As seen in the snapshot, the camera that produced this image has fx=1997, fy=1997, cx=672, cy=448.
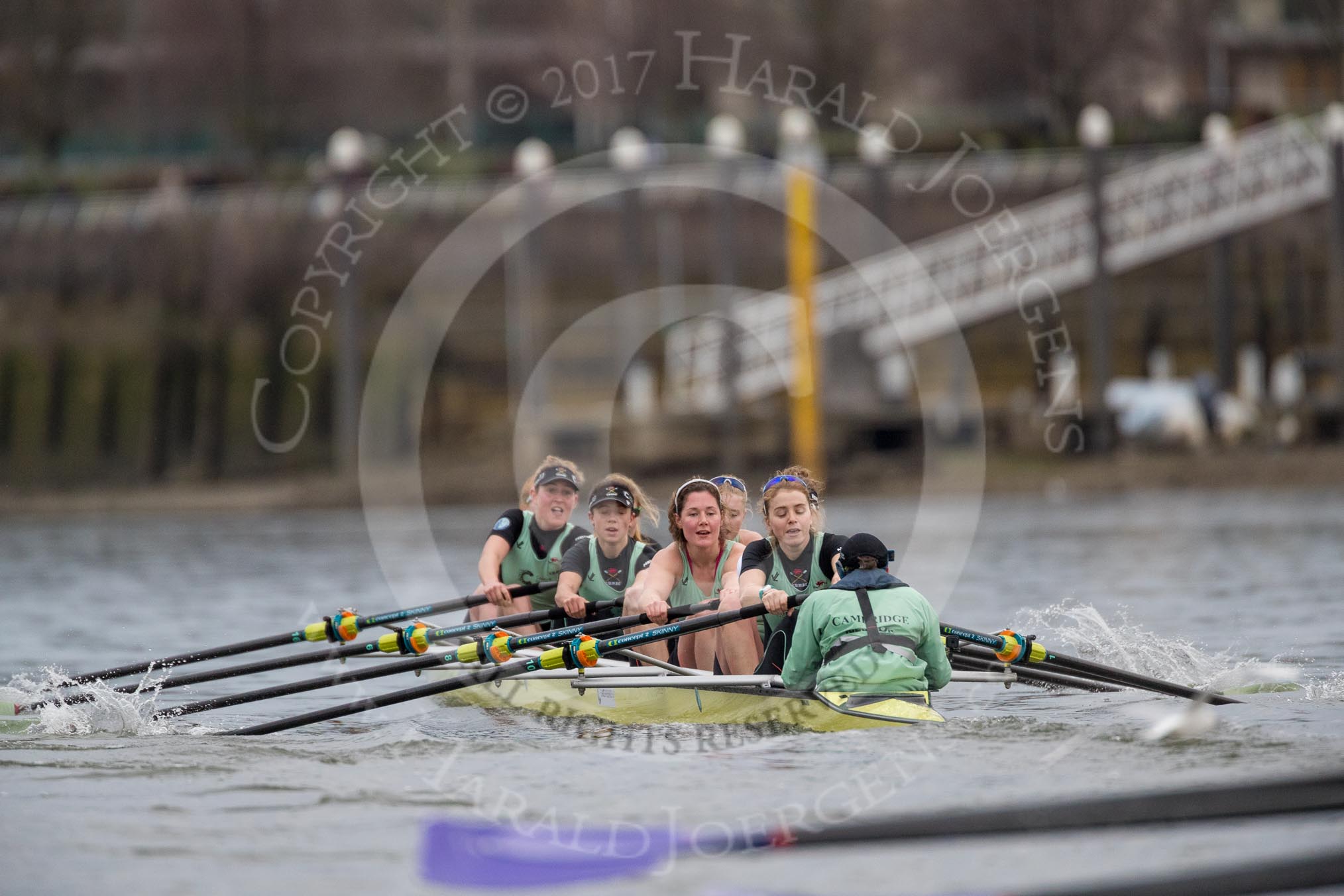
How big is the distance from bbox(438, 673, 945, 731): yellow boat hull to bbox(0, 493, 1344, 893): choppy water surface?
0.10 meters

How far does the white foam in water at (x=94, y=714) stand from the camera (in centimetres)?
1095

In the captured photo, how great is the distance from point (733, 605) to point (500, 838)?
2.95 m

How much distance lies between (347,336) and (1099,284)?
1063cm

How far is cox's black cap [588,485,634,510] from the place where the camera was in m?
11.5

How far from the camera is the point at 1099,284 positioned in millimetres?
27734

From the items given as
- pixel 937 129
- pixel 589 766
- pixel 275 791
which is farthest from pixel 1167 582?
pixel 937 129

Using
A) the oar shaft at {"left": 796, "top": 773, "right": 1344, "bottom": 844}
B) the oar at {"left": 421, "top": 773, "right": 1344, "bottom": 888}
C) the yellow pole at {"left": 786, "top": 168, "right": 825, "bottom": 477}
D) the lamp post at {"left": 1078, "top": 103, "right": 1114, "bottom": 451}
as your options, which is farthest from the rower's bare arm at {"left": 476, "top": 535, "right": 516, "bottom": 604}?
→ the lamp post at {"left": 1078, "top": 103, "right": 1114, "bottom": 451}

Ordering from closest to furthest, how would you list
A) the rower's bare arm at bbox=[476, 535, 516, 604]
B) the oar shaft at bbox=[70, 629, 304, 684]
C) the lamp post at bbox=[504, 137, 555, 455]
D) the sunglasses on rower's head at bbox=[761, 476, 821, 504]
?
the sunglasses on rower's head at bbox=[761, 476, 821, 504], the oar shaft at bbox=[70, 629, 304, 684], the rower's bare arm at bbox=[476, 535, 516, 604], the lamp post at bbox=[504, 137, 555, 455]

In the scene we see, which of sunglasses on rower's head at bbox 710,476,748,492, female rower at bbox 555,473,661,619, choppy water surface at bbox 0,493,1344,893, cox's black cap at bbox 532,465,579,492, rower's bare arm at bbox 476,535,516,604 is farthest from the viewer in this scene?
cox's black cap at bbox 532,465,579,492

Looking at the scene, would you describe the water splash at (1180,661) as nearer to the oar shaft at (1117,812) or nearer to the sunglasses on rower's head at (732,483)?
the sunglasses on rower's head at (732,483)

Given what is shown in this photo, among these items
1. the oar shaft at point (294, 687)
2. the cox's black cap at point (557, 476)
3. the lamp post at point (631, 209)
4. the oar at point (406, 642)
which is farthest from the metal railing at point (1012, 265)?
the oar shaft at point (294, 687)

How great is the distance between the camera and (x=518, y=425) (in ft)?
96.4

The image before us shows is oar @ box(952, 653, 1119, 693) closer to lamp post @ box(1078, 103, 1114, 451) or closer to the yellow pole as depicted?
the yellow pole

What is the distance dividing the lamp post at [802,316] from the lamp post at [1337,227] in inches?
299
